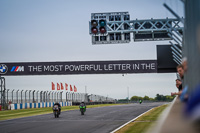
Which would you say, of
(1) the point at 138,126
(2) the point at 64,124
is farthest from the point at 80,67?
(1) the point at 138,126

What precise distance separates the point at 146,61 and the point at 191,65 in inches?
1234

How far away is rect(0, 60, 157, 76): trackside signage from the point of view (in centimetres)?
3425

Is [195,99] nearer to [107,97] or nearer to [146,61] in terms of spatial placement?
[146,61]

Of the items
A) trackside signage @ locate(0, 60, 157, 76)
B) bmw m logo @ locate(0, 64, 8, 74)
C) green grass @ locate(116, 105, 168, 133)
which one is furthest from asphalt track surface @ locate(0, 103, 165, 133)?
bmw m logo @ locate(0, 64, 8, 74)

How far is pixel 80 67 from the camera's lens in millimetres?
34969

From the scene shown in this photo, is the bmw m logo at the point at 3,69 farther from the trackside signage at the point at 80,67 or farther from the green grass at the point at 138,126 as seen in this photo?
Answer: the green grass at the point at 138,126

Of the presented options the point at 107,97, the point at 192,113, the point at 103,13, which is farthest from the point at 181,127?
the point at 107,97

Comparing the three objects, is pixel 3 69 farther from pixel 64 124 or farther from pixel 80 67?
pixel 64 124

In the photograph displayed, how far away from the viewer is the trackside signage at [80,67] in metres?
34.2

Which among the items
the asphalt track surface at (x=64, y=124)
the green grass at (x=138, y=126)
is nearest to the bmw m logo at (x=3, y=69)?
the asphalt track surface at (x=64, y=124)

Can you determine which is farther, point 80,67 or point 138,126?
point 80,67

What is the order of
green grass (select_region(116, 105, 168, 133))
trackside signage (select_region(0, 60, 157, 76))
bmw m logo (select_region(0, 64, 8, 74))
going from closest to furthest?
1. green grass (select_region(116, 105, 168, 133))
2. trackside signage (select_region(0, 60, 157, 76))
3. bmw m logo (select_region(0, 64, 8, 74))

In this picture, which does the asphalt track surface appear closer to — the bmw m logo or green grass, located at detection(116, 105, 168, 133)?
green grass, located at detection(116, 105, 168, 133)

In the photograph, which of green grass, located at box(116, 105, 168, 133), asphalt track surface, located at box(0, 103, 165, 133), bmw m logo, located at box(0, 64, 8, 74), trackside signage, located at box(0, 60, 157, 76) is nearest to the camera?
green grass, located at box(116, 105, 168, 133)
